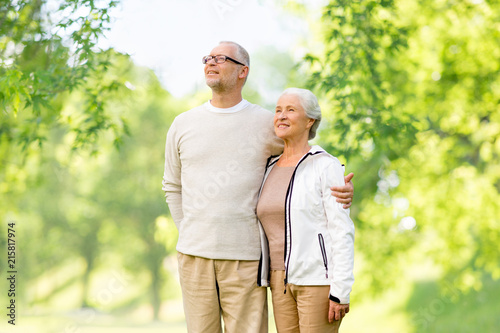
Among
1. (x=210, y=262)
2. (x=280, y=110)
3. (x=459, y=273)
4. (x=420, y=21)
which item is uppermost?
(x=420, y=21)

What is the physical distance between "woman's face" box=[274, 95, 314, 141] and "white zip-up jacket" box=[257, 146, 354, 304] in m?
0.15

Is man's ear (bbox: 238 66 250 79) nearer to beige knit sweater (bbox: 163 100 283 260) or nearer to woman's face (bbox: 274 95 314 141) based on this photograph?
beige knit sweater (bbox: 163 100 283 260)

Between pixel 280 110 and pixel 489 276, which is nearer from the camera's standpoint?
pixel 280 110

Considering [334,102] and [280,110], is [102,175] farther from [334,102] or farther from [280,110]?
[280,110]

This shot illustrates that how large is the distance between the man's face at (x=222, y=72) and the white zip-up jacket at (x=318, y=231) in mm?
577

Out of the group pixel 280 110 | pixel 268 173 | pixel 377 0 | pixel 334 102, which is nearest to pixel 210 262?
pixel 268 173

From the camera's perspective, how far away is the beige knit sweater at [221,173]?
8.87 ft

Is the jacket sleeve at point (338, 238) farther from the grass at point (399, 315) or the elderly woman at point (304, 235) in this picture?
the grass at point (399, 315)

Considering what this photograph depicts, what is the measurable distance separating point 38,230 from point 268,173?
18.8 m

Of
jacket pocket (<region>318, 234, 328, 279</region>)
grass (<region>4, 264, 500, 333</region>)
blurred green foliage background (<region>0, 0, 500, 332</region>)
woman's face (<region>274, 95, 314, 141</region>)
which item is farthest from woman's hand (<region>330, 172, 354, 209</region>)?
grass (<region>4, 264, 500, 333</region>)

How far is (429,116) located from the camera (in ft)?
28.2

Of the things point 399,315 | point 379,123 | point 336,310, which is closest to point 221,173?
point 336,310

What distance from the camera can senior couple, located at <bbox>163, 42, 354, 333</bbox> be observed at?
2.51 m

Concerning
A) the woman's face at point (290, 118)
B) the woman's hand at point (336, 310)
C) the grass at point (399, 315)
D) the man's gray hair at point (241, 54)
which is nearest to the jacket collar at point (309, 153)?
the woman's face at point (290, 118)
